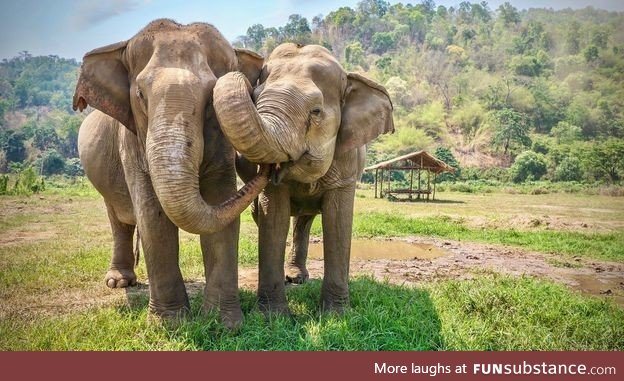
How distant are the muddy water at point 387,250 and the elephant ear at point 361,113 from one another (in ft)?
15.6

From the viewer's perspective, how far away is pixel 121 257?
7.14 m

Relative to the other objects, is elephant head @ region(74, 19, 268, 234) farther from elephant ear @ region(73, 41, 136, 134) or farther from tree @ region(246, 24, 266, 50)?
tree @ region(246, 24, 266, 50)

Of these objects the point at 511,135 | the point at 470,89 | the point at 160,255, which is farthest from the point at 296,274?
the point at 470,89

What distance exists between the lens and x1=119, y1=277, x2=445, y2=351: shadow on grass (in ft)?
14.4

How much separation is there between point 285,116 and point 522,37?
118 metres

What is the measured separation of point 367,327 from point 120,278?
3606 millimetres

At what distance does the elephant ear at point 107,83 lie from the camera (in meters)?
4.74

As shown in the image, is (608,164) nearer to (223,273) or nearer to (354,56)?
(223,273)

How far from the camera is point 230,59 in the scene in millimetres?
4656

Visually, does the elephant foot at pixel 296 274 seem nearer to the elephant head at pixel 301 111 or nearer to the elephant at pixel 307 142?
the elephant at pixel 307 142

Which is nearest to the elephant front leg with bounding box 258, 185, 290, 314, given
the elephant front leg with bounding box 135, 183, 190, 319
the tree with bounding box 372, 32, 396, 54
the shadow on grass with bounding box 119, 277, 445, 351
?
the shadow on grass with bounding box 119, 277, 445, 351

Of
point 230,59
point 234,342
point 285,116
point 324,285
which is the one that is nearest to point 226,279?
point 234,342

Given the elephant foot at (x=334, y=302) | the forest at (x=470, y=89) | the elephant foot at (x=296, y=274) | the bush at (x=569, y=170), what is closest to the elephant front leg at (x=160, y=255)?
the elephant foot at (x=334, y=302)

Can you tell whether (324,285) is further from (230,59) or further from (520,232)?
(520,232)
